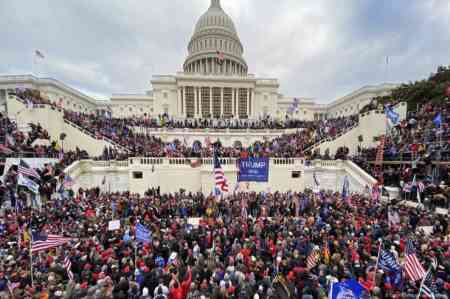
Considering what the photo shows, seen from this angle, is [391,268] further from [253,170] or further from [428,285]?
[253,170]

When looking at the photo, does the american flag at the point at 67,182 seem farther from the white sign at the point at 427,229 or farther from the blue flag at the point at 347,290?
the white sign at the point at 427,229

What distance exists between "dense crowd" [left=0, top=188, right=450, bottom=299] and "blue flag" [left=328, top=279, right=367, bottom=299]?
930mm

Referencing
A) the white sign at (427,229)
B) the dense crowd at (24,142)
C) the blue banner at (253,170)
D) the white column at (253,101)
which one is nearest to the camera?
the white sign at (427,229)

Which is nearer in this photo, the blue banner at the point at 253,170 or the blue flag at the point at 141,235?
the blue flag at the point at 141,235

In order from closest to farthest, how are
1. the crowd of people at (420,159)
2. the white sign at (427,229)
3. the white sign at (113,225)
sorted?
the white sign at (113,225) → the white sign at (427,229) → the crowd of people at (420,159)

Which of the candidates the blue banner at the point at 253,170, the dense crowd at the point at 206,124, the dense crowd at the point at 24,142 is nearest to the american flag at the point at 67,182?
the dense crowd at the point at 24,142

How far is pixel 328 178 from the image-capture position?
19.8 meters

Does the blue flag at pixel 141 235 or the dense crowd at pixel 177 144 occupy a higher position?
the dense crowd at pixel 177 144

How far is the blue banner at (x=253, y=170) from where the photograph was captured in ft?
38.1

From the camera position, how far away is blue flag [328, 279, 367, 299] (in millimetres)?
3902

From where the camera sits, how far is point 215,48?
224ft

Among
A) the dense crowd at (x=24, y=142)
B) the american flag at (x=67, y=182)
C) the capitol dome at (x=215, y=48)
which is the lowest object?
the american flag at (x=67, y=182)

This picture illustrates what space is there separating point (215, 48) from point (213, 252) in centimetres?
7226

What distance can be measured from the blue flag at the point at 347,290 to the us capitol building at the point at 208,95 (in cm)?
4072
